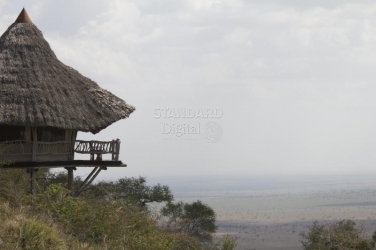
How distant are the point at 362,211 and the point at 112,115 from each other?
2517 inches

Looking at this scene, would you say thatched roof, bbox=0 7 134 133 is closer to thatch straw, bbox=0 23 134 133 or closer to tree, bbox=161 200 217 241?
thatch straw, bbox=0 23 134 133

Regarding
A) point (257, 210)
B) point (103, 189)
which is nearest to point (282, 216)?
point (257, 210)

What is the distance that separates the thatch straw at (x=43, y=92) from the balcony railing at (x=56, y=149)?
0.54 m

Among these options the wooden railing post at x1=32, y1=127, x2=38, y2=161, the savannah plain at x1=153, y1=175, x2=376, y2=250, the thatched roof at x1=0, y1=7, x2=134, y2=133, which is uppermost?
the thatched roof at x1=0, y1=7, x2=134, y2=133

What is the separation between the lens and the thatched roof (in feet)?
61.6

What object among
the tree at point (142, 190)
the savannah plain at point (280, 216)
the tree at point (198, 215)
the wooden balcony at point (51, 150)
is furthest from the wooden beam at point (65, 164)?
the savannah plain at point (280, 216)

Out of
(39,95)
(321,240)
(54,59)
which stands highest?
(54,59)

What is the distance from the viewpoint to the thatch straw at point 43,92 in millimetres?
18750

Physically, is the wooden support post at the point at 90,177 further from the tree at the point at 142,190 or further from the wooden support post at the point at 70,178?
the tree at the point at 142,190

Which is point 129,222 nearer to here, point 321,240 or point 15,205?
point 15,205

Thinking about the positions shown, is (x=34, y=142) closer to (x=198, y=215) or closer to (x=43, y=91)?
(x=43, y=91)

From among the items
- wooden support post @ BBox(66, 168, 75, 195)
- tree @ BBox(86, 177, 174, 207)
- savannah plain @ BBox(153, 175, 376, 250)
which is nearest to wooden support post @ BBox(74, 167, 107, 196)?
wooden support post @ BBox(66, 168, 75, 195)

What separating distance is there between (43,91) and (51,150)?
62.6 inches

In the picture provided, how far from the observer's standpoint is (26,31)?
20844 millimetres
